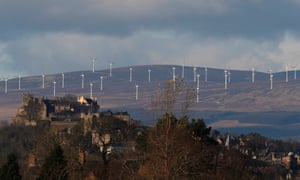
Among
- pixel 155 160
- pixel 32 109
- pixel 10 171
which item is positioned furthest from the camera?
pixel 32 109

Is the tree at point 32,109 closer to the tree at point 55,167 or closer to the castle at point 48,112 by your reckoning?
the castle at point 48,112

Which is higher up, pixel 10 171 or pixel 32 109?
pixel 32 109

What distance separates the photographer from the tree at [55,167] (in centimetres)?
5236

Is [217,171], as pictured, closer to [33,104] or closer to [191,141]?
[191,141]

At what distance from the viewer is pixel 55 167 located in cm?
5300

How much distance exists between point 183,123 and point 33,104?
14299 cm

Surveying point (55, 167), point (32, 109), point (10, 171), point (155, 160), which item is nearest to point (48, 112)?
point (32, 109)

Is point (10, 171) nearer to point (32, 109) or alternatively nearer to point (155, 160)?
point (155, 160)

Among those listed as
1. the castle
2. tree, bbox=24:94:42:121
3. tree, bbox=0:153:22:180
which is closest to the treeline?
tree, bbox=0:153:22:180

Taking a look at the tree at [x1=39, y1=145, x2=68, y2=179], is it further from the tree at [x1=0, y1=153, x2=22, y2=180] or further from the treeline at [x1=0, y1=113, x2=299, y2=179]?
the tree at [x1=0, y1=153, x2=22, y2=180]

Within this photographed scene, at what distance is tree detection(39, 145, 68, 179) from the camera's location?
2061 inches

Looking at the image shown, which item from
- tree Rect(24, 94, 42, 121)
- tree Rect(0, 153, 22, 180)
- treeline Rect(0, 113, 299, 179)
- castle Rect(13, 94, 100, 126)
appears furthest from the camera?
tree Rect(24, 94, 42, 121)

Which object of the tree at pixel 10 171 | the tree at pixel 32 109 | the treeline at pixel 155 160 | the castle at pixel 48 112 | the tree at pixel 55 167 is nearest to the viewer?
the treeline at pixel 155 160

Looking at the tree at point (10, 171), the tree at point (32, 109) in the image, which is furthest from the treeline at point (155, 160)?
the tree at point (32, 109)
